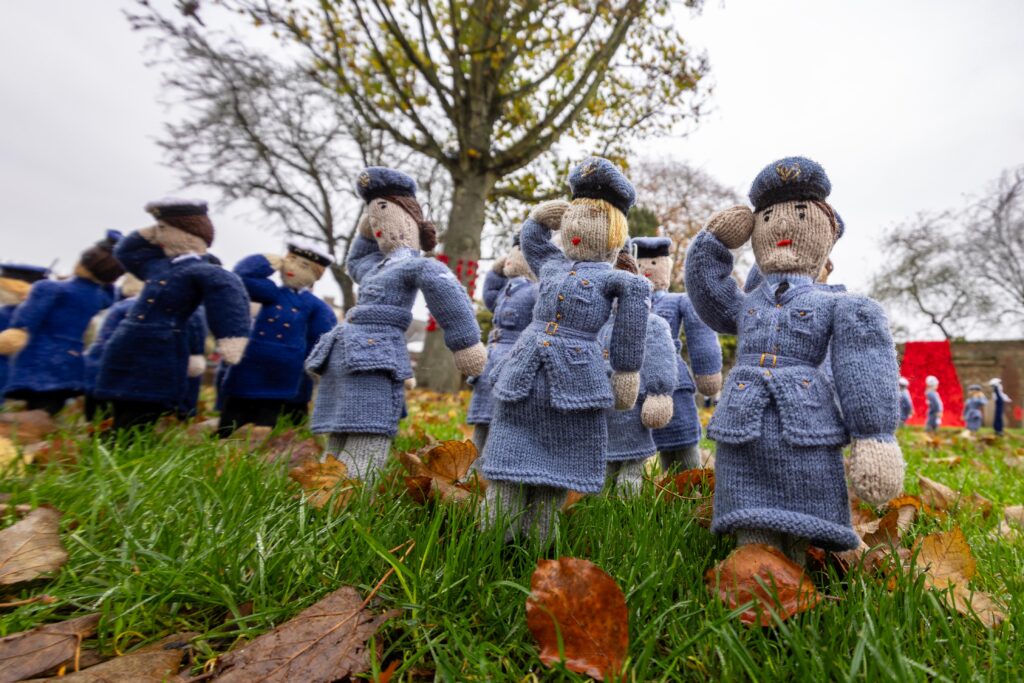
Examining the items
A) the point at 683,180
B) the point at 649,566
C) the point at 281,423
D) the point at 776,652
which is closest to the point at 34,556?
the point at 649,566

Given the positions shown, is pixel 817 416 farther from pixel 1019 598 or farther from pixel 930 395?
pixel 930 395

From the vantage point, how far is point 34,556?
4.56ft

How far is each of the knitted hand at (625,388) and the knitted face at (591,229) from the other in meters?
0.50

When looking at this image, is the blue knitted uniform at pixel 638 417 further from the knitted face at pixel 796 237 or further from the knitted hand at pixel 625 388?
the knitted face at pixel 796 237

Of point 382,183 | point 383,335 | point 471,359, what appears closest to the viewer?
point 471,359

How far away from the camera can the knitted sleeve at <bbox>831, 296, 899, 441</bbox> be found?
5.44 ft

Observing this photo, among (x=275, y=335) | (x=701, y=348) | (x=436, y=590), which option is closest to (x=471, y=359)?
(x=436, y=590)

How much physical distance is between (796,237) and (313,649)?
1904 mm

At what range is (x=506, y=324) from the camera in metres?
3.77

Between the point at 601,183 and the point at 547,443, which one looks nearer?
the point at 547,443

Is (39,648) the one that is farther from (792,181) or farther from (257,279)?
(257,279)

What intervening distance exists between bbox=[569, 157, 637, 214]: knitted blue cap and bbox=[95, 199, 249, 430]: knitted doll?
2.35 metres

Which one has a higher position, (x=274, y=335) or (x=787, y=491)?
(x=274, y=335)

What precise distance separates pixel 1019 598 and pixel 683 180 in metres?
18.4
